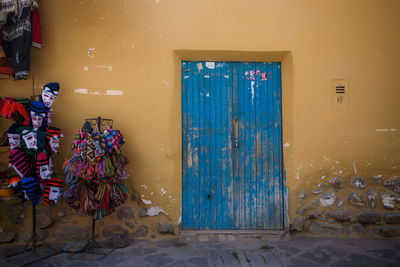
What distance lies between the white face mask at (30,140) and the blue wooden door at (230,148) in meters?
1.76

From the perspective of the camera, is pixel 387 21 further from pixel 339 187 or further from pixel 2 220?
pixel 2 220

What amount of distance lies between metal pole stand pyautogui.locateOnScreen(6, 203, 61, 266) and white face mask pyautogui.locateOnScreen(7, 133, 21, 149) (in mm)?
730

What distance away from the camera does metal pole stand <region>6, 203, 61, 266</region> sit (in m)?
3.08

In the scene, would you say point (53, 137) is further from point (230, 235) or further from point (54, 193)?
point (230, 235)

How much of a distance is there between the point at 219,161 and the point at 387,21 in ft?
9.85

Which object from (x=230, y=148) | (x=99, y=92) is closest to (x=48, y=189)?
(x=99, y=92)

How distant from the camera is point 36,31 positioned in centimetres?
346

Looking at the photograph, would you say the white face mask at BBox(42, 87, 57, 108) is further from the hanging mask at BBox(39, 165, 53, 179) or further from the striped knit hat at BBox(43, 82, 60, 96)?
the hanging mask at BBox(39, 165, 53, 179)

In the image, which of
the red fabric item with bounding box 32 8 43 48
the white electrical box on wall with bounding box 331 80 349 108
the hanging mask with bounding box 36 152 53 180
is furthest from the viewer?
the white electrical box on wall with bounding box 331 80 349 108

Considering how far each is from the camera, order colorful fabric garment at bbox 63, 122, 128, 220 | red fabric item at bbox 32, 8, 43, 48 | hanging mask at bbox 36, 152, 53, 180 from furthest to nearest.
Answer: red fabric item at bbox 32, 8, 43, 48
hanging mask at bbox 36, 152, 53, 180
colorful fabric garment at bbox 63, 122, 128, 220

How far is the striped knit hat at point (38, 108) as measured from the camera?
3.07 m


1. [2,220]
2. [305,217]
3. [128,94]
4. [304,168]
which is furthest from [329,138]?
[2,220]

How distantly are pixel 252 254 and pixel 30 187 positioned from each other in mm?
2623

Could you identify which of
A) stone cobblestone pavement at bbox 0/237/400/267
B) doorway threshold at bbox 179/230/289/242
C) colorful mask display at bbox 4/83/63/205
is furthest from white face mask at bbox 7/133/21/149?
doorway threshold at bbox 179/230/289/242
